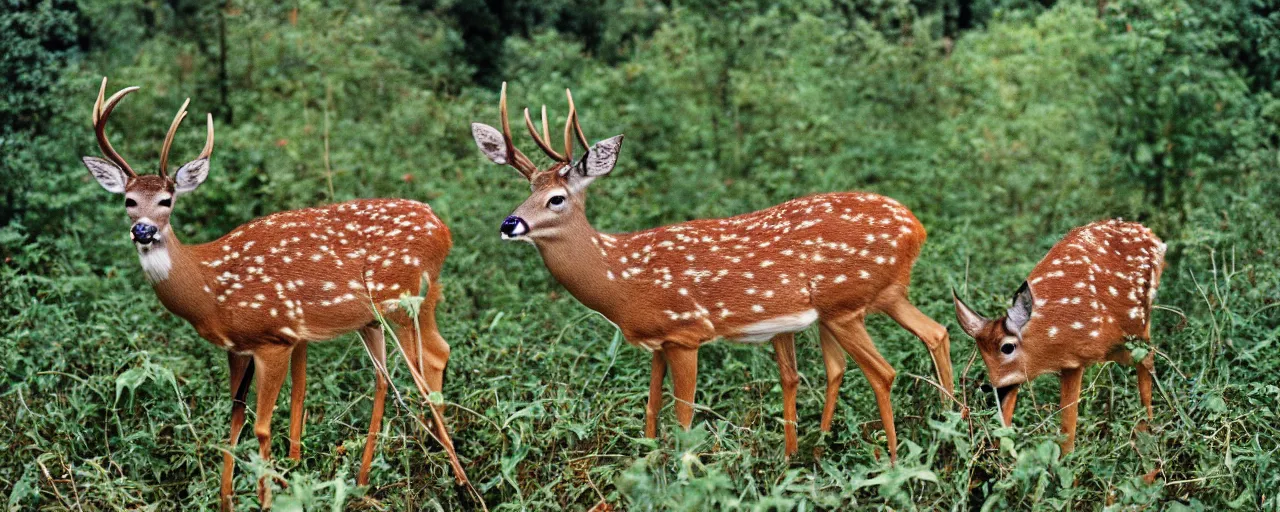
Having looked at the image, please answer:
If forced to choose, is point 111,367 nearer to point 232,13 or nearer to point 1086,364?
point 1086,364

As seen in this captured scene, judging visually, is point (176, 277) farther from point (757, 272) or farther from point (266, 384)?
point (757, 272)

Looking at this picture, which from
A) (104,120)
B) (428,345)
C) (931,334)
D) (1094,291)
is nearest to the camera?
(104,120)

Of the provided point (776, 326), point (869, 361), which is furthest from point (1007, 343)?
point (776, 326)

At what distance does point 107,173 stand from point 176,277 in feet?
1.76

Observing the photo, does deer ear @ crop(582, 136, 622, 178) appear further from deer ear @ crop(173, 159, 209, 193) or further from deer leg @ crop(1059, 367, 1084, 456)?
deer leg @ crop(1059, 367, 1084, 456)

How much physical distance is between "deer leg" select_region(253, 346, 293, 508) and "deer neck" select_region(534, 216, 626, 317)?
1113 millimetres

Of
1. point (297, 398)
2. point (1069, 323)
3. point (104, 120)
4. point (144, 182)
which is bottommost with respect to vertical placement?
point (297, 398)

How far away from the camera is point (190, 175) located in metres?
A: 5.18

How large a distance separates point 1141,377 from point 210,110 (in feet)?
24.6

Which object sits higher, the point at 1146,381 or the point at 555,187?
the point at 555,187

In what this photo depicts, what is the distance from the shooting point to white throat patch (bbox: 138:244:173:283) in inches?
197

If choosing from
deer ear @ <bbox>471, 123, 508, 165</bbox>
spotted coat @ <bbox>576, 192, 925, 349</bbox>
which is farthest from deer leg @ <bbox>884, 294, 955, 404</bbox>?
deer ear @ <bbox>471, 123, 508, 165</bbox>

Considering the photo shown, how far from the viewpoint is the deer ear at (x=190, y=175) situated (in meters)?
5.14

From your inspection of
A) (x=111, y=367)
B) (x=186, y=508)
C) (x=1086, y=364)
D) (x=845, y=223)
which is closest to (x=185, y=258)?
(x=186, y=508)
